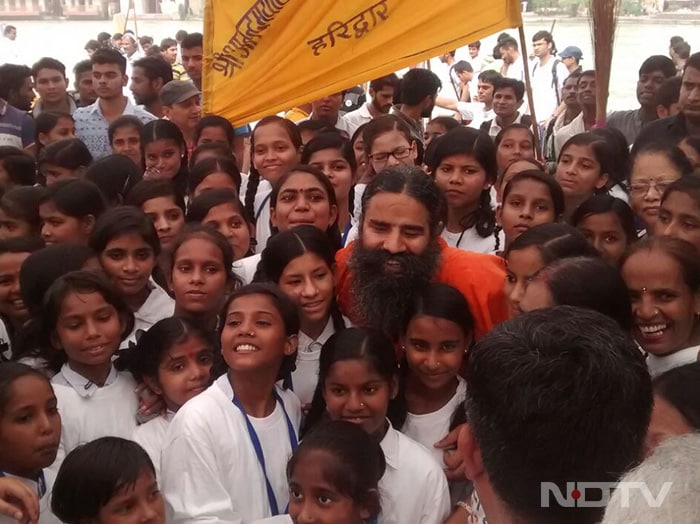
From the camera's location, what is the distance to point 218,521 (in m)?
2.54

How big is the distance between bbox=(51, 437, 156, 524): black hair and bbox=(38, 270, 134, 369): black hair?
24.1 inches

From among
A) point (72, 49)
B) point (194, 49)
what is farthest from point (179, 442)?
point (72, 49)

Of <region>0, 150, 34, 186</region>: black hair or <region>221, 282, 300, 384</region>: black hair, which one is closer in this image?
<region>221, 282, 300, 384</region>: black hair

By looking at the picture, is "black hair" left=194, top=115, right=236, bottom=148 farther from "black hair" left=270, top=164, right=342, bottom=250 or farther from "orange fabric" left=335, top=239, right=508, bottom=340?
"orange fabric" left=335, top=239, right=508, bottom=340

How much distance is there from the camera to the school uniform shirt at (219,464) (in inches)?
102

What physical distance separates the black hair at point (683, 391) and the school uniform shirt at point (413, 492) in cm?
85

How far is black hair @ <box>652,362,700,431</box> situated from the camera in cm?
195

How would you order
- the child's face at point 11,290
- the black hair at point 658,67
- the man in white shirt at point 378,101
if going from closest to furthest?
1. the child's face at point 11,290
2. the man in white shirt at point 378,101
3. the black hair at point 658,67

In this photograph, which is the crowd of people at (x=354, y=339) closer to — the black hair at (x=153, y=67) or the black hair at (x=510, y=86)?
the black hair at (x=153, y=67)

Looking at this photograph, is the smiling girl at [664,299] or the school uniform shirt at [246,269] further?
the school uniform shirt at [246,269]

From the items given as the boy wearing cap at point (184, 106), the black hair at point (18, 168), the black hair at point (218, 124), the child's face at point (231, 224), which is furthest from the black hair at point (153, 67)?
the child's face at point (231, 224)

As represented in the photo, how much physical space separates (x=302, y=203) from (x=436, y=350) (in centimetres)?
111

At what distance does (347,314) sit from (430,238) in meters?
0.42

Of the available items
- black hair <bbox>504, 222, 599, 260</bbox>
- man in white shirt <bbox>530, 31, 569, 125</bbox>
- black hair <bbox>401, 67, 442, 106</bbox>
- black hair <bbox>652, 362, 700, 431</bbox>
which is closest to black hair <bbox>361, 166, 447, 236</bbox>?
black hair <bbox>504, 222, 599, 260</bbox>
